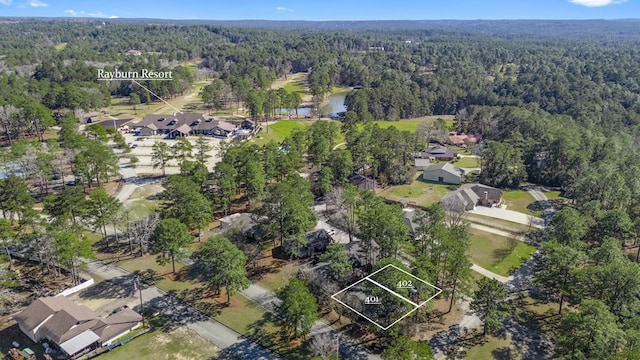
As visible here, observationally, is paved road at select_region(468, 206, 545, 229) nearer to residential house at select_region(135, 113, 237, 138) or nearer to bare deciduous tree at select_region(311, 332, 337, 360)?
bare deciduous tree at select_region(311, 332, 337, 360)

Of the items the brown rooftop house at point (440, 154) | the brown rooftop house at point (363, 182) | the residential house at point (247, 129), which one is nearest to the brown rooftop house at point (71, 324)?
the brown rooftop house at point (363, 182)

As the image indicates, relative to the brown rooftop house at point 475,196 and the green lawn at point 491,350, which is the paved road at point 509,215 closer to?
the brown rooftop house at point 475,196

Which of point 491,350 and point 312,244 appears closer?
point 491,350

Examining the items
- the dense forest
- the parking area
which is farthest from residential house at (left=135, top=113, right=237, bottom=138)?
the dense forest

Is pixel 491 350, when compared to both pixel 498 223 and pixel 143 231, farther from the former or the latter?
pixel 143 231

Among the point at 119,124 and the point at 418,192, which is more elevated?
the point at 119,124

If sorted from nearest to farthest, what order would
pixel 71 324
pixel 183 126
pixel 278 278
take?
pixel 71 324, pixel 278 278, pixel 183 126

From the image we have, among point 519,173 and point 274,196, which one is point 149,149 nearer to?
point 274,196

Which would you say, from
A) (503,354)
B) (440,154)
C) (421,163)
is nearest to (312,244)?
(503,354)

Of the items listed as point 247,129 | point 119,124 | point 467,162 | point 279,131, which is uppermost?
point 119,124
